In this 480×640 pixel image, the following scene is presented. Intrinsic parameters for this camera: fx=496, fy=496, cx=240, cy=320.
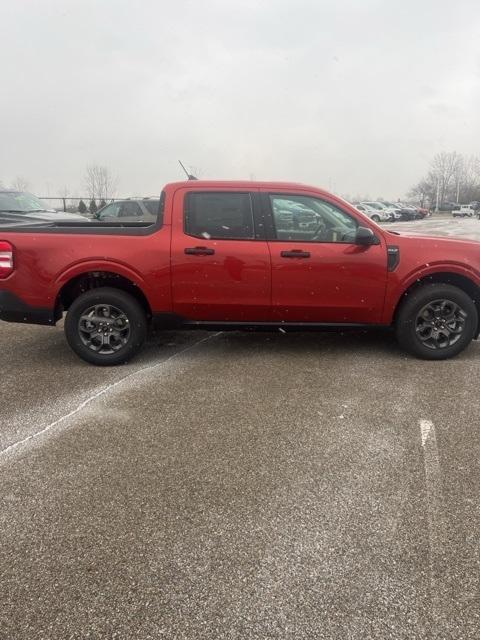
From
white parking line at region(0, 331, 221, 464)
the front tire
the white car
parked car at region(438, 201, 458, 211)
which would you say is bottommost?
white parking line at region(0, 331, 221, 464)

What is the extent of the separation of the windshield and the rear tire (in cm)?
865

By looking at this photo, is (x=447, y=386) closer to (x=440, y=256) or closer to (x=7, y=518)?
(x=440, y=256)

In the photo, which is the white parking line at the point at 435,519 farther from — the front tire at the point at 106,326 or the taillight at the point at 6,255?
the taillight at the point at 6,255

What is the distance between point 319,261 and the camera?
15.3 ft

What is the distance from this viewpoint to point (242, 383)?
4320mm

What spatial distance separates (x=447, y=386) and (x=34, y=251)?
12.8 feet

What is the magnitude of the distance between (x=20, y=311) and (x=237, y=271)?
6.90 feet

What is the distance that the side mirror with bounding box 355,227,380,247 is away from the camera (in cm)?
456

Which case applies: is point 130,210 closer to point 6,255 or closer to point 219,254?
point 6,255

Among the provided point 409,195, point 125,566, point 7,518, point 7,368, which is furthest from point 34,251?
point 409,195

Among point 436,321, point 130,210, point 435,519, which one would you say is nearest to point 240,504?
point 435,519

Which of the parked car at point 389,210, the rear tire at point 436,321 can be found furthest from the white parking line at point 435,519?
the parked car at point 389,210

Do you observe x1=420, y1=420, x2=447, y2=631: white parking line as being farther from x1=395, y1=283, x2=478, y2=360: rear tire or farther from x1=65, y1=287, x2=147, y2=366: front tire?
x1=65, y1=287, x2=147, y2=366: front tire

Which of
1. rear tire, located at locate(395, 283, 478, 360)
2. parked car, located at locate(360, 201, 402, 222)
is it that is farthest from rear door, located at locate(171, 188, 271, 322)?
parked car, located at locate(360, 201, 402, 222)
